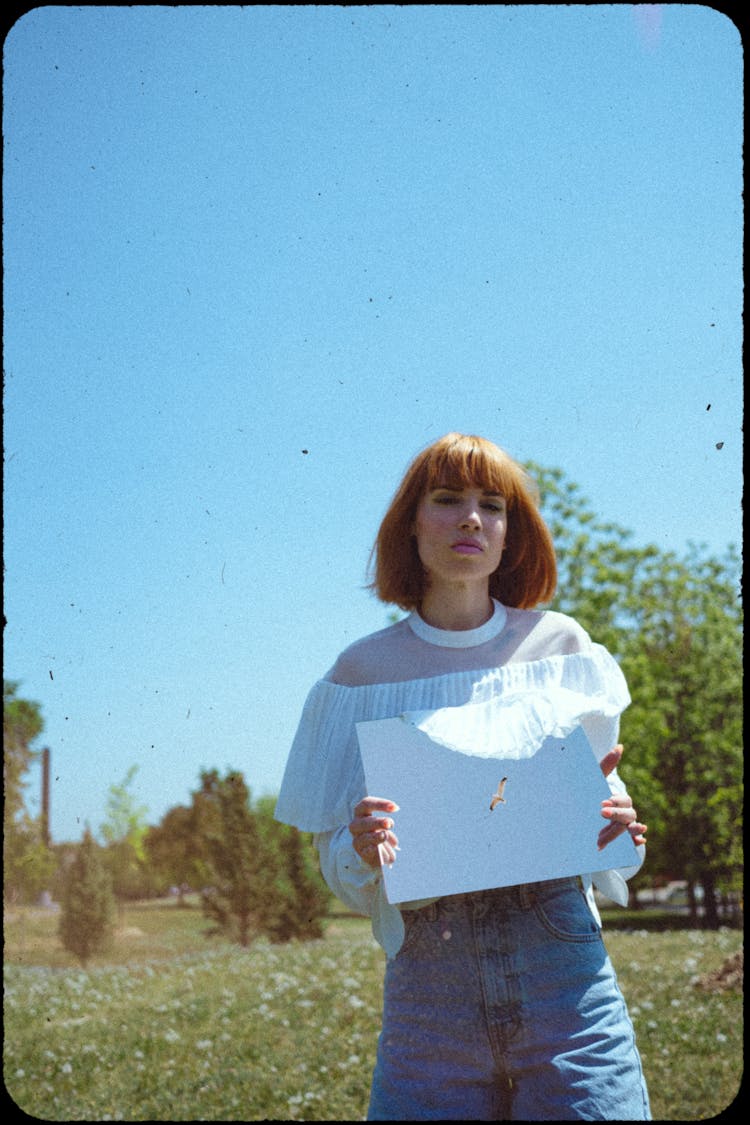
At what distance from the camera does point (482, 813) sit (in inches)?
73.5

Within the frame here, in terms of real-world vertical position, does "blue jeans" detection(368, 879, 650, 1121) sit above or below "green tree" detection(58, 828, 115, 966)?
above

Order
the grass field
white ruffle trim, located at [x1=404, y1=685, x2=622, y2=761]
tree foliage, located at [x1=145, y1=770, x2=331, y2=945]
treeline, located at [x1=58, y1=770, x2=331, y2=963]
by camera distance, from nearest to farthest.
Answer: white ruffle trim, located at [x1=404, y1=685, x2=622, y2=761]
the grass field
treeline, located at [x1=58, y1=770, x2=331, y2=963]
tree foliage, located at [x1=145, y1=770, x2=331, y2=945]

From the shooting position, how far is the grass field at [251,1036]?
14.7 feet

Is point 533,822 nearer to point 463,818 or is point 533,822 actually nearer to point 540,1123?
point 463,818

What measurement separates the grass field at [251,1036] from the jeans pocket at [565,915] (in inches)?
117

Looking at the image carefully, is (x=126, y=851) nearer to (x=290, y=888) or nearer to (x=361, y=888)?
(x=290, y=888)

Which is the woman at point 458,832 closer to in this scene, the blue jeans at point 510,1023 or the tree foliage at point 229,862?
the blue jeans at point 510,1023

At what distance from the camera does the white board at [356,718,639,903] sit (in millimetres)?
1786

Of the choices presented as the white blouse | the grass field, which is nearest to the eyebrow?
the white blouse

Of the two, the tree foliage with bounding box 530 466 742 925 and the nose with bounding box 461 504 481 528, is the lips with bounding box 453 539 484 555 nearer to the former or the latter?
the nose with bounding box 461 504 481 528

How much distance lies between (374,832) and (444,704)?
33 centimetres

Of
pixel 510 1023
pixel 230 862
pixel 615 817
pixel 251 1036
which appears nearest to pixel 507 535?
pixel 615 817

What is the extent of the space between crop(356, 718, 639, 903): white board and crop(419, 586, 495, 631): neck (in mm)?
285

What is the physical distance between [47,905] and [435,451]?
6.69 metres
